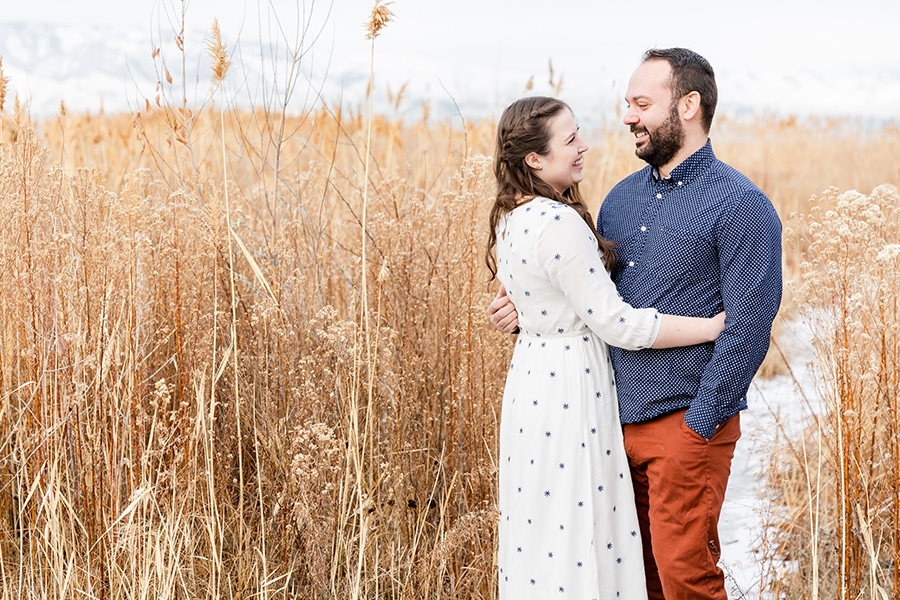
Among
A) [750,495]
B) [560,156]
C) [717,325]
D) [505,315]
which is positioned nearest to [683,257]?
[717,325]

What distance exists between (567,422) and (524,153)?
67 centimetres

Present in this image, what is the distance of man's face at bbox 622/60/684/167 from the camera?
181 cm

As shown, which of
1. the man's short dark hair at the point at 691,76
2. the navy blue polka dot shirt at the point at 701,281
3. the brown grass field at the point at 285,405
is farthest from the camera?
the brown grass field at the point at 285,405

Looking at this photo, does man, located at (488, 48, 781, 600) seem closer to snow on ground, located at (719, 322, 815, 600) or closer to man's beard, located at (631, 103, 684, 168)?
man's beard, located at (631, 103, 684, 168)

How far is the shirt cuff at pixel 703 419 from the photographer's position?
1683 mm

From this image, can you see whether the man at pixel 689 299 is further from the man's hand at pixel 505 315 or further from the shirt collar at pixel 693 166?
the man's hand at pixel 505 315

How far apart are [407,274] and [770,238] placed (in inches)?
53.7

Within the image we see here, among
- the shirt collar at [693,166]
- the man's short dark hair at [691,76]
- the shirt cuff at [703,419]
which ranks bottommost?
the shirt cuff at [703,419]

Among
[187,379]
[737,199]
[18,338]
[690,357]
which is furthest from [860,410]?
[18,338]

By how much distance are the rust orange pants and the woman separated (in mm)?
92

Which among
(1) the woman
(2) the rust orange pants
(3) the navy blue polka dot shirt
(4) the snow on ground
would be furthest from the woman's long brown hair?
(4) the snow on ground

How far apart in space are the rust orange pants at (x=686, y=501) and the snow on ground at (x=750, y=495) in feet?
1.09

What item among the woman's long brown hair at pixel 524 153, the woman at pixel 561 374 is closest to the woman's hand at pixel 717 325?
the woman at pixel 561 374

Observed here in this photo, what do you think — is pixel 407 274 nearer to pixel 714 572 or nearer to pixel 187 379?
pixel 187 379
